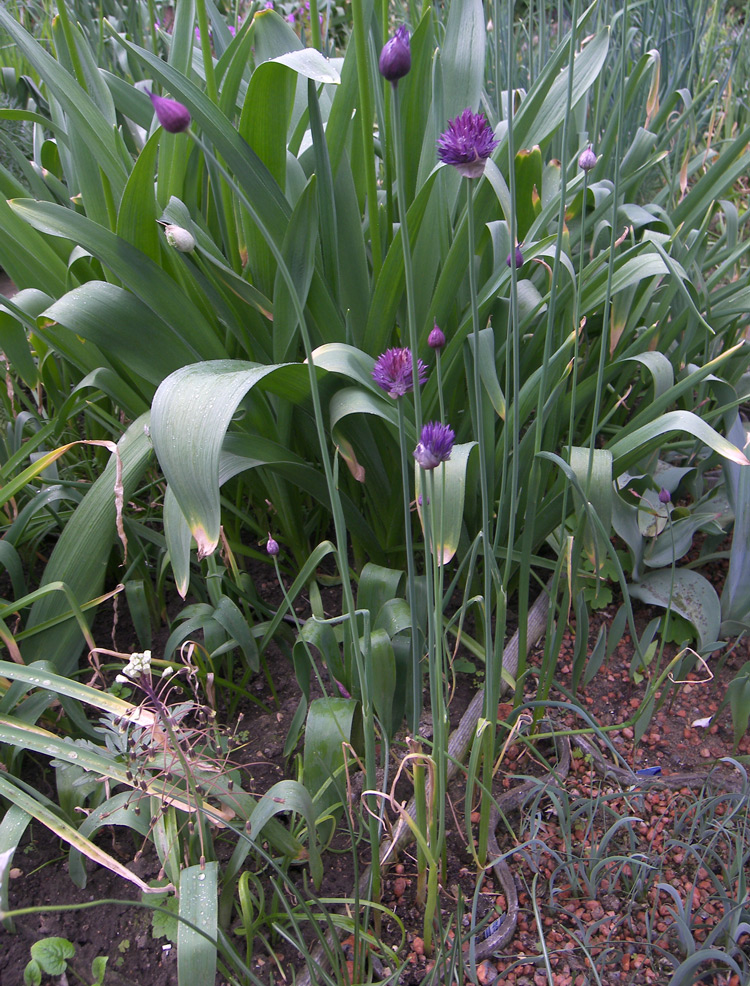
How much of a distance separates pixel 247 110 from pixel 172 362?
1.27ft

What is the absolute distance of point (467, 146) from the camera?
58 cm

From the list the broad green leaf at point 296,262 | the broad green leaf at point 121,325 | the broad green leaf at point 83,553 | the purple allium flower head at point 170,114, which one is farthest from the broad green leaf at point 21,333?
the purple allium flower head at point 170,114

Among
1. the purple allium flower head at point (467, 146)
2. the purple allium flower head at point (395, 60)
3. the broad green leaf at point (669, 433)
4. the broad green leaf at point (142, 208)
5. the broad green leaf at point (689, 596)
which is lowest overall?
the broad green leaf at point (689, 596)

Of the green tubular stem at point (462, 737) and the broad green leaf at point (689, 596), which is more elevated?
the broad green leaf at point (689, 596)

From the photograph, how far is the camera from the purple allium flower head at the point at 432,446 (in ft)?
1.93

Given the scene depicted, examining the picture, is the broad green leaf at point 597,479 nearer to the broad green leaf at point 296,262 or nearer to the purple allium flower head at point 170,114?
the broad green leaf at point 296,262

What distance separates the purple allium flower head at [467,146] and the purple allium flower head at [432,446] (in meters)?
0.21

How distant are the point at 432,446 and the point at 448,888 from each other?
0.65 metres

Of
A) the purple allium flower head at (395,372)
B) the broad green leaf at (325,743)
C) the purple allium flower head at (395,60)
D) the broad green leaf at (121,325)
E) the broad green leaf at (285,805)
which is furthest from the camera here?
the broad green leaf at (121,325)

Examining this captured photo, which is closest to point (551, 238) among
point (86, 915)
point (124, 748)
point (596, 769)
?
point (596, 769)

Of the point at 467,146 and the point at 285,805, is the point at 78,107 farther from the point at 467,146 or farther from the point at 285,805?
the point at 285,805

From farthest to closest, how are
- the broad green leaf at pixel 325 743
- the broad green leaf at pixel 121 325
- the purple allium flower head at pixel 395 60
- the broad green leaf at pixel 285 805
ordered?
the broad green leaf at pixel 121 325 → the broad green leaf at pixel 325 743 → the broad green leaf at pixel 285 805 → the purple allium flower head at pixel 395 60

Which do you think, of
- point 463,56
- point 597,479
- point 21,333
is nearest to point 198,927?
point 597,479

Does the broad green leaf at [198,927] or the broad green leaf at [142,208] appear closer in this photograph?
the broad green leaf at [198,927]
